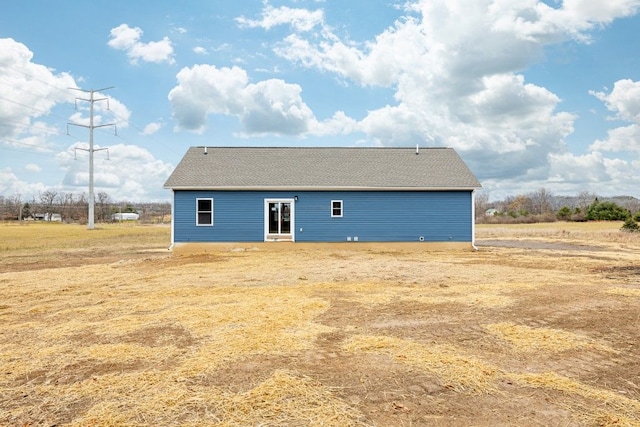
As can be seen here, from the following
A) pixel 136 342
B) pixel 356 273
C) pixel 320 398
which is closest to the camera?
pixel 320 398

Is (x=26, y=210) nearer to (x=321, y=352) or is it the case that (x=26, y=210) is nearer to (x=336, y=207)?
(x=336, y=207)

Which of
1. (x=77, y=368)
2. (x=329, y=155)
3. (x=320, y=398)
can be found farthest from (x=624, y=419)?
(x=329, y=155)

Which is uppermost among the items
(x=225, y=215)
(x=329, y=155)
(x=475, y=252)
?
(x=329, y=155)

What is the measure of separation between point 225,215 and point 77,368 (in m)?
14.6

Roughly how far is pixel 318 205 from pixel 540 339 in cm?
1427

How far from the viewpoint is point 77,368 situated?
4.40m

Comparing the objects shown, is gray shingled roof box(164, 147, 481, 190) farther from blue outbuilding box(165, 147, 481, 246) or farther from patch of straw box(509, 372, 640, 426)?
patch of straw box(509, 372, 640, 426)

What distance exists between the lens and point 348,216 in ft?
63.0

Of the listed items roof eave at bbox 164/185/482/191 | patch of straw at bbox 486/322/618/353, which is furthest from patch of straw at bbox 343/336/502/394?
roof eave at bbox 164/185/482/191

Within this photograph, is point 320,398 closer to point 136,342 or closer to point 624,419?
point 624,419

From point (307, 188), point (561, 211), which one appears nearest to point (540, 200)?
point (561, 211)

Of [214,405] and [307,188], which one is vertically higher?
[307,188]

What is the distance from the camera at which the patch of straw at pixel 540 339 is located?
511 cm

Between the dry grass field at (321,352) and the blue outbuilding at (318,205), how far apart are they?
335 inches
